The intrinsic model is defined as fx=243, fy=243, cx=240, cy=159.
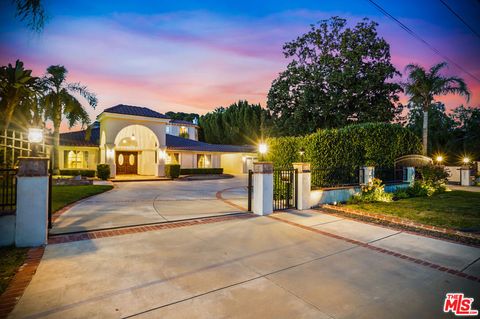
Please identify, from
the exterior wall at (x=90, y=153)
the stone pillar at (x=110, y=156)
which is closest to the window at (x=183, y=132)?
the exterior wall at (x=90, y=153)

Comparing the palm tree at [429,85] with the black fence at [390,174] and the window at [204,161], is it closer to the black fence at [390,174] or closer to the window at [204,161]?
the black fence at [390,174]

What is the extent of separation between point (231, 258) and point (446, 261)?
A: 3.98 metres

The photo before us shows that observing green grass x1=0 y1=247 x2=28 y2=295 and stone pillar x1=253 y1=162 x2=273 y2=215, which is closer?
green grass x1=0 y1=247 x2=28 y2=295

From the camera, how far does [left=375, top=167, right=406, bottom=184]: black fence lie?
12.7 metres

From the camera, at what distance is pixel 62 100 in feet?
57.7

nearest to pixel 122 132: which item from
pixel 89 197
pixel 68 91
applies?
pixel 68 91

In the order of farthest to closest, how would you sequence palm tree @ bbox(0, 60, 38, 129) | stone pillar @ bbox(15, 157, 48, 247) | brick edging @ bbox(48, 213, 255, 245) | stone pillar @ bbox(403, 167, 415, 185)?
stone pillar @ bbox(403, 167, 415, 185)
palm tree @ bbox(0, 60, 38, 129)
brick edging @ bbox(48, 213, 255, 245)
stone pillar @ bbox(15, 157, 48, 247)

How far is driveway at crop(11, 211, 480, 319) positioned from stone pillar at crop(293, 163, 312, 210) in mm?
2960

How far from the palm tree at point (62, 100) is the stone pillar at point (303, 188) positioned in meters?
17.0

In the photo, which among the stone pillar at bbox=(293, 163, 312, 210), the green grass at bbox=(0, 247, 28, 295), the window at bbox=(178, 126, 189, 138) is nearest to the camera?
the green grass at bbox=(0, 247, 28, 295)

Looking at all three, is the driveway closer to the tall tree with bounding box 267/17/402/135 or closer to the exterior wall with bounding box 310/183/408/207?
the exterior wall with bounding box 310/183/408/207

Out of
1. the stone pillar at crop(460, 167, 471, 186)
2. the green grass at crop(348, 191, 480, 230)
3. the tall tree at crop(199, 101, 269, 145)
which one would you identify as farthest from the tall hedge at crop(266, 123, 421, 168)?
the tall tree at crop(199, 101, 269, 145)

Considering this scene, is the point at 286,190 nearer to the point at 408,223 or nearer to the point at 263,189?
the point at 263,189

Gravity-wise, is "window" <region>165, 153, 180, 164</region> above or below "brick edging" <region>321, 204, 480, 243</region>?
above
